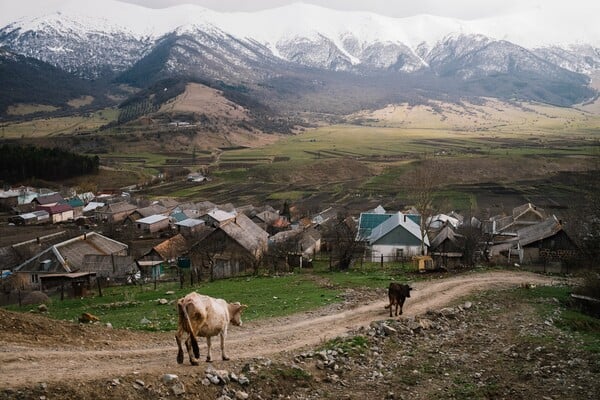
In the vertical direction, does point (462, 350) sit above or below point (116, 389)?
below

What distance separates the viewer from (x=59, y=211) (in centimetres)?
9750

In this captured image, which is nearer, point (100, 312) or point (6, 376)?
point (6, 376)

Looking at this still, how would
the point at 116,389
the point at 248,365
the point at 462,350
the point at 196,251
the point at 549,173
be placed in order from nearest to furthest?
the point at 116,389
the point at 248,365
the point at 462,350
the point at 196,251
the point at 549,173

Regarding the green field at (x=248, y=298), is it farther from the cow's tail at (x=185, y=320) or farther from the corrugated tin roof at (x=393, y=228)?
the corrugated tin roof at (x=393, y=228)

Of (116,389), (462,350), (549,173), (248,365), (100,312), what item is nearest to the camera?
(116,389)

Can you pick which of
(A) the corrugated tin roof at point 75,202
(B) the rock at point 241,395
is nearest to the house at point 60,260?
(B) the rock at point 241,395

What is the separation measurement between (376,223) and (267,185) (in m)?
69.9

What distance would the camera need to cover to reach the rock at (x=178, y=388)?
11.8 metres

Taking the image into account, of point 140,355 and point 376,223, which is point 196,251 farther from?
point 140,355

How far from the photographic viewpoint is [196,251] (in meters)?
53.0

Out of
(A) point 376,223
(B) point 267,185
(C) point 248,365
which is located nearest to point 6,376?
(C) point 248,365

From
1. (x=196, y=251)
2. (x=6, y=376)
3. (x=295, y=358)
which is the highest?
(x=6, y=376)

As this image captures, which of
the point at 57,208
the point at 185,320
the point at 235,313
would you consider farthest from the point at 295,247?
the point at 57,208

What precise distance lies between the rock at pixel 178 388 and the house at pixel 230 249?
3137cm
